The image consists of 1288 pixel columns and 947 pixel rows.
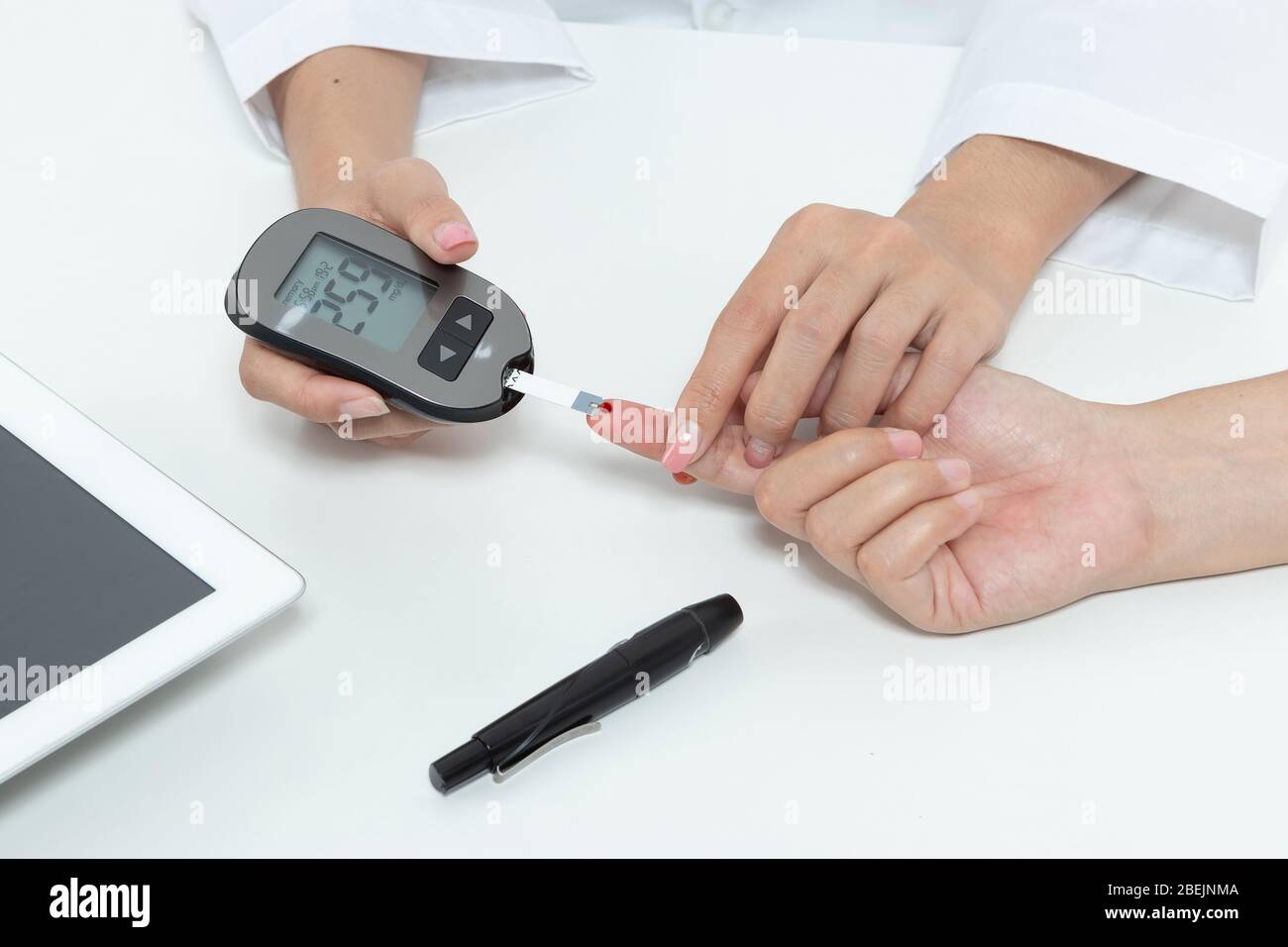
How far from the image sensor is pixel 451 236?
2.52 ft

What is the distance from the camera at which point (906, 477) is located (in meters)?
0.71

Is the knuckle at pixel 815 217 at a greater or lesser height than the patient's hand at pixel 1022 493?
greater

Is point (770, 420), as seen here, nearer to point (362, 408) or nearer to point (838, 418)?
point (838, 418)

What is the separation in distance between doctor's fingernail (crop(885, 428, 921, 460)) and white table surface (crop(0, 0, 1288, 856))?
91mm

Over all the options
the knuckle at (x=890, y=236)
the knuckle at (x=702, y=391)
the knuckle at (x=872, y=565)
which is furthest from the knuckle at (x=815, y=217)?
the knuckle at (x=872, y=565)

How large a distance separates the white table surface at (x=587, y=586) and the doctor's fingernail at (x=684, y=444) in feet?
0.18

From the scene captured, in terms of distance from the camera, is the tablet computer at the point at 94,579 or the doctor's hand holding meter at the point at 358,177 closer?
the tablet computer at the point at 94,579

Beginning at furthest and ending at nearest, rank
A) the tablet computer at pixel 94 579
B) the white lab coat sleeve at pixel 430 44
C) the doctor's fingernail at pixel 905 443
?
the white lab coat sleeve at pixel 430 44 → the doctor's fingernail at pixel 905 443 → the tablet computer at pixel 94 579

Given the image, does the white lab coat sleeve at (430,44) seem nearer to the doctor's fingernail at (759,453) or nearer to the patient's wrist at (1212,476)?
the doctor's fingernail at (759,453)

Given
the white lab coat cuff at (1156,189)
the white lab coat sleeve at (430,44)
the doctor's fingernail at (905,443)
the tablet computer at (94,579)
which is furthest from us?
the white lab coat sleeve at (430,44)

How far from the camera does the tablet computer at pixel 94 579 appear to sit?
0.63 meters

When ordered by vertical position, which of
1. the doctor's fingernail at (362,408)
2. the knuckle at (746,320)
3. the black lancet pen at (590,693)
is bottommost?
the black lancet pen at (590,693)

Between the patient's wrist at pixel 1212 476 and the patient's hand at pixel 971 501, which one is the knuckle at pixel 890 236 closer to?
the patient's hand at pixel 971 501
